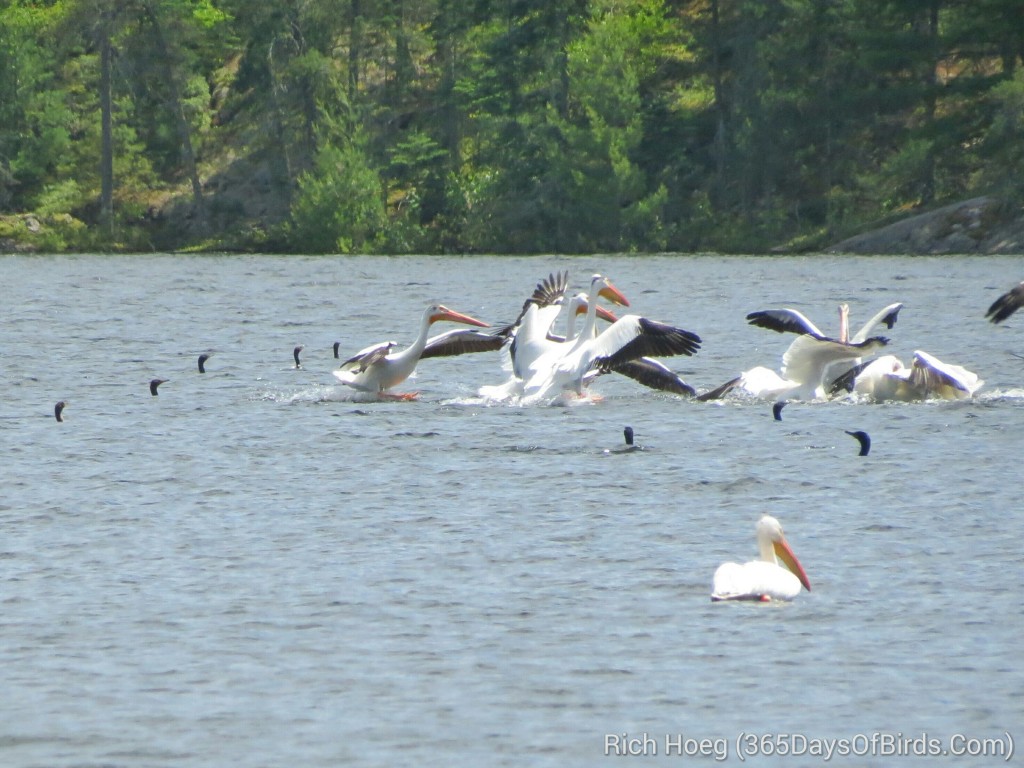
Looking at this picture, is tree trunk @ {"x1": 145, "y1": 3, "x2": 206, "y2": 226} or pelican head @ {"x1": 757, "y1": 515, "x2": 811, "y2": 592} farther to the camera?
tree trunk @ {"x1": 145, "y1": 3, "x2": 206, "y2": 226}

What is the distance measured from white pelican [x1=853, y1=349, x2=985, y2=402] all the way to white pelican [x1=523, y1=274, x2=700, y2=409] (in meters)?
1.95

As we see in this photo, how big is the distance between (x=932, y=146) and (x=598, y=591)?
4904 cm

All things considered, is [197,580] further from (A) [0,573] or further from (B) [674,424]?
(B) [674,424]

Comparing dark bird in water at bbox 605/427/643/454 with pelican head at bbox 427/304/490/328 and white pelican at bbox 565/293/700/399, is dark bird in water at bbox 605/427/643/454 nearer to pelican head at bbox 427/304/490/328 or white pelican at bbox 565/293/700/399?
white pelican at bbox 565/293/700/399

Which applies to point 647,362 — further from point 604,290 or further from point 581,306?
point 604,290

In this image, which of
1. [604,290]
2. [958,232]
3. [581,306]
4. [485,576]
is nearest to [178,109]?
[958,232]

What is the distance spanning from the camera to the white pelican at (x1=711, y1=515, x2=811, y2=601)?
30.6ft

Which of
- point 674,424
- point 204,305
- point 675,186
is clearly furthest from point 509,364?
point 675,186

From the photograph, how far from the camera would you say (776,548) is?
32.2 ft

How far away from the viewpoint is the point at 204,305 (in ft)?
117

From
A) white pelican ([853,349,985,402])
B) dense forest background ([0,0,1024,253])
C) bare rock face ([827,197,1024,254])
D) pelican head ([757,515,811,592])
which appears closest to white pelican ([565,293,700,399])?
white pelican ([853,349,985,402])

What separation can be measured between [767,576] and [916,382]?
8553 millimetres

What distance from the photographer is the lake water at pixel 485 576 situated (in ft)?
24.5

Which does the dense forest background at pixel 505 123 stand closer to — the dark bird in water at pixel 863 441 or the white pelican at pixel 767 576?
the dark bird in water at pixel 863 441
